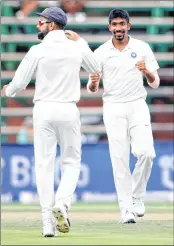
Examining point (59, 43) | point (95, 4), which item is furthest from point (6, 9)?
point (59, 43)

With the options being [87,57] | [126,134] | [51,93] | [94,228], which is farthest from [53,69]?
[126,134]

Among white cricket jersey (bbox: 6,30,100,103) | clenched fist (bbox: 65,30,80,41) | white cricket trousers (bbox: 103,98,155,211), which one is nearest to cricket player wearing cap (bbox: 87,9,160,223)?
white cricket trousers (bbox: 103,98,155,211)

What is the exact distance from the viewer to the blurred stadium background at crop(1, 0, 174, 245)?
9.66 metres

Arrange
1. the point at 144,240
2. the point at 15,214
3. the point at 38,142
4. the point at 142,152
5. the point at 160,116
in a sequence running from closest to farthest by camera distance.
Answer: the point at 144,240, the point at 38,142, the point at 142,152, the point at 15,214, the point at 160,116

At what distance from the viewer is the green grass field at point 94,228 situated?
8.45 m

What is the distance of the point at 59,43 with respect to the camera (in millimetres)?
9102

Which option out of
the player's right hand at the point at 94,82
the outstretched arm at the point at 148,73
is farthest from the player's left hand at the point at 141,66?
the player's right hand at the point at 94,82

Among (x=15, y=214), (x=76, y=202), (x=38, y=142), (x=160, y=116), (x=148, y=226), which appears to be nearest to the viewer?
(x=38, y=142)

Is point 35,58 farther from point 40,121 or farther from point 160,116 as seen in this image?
point 160,116

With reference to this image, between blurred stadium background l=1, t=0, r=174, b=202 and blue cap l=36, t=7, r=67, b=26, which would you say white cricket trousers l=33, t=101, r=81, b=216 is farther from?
blurred stadium background l=1, t=0, r=174, b=202

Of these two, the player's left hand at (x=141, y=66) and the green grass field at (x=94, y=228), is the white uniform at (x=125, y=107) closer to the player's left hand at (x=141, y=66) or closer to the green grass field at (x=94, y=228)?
the player's left hand at (x=141, y=66)

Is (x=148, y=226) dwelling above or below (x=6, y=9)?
below

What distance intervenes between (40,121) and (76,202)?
7566 millimetres

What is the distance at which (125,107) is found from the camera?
11.1 meters
